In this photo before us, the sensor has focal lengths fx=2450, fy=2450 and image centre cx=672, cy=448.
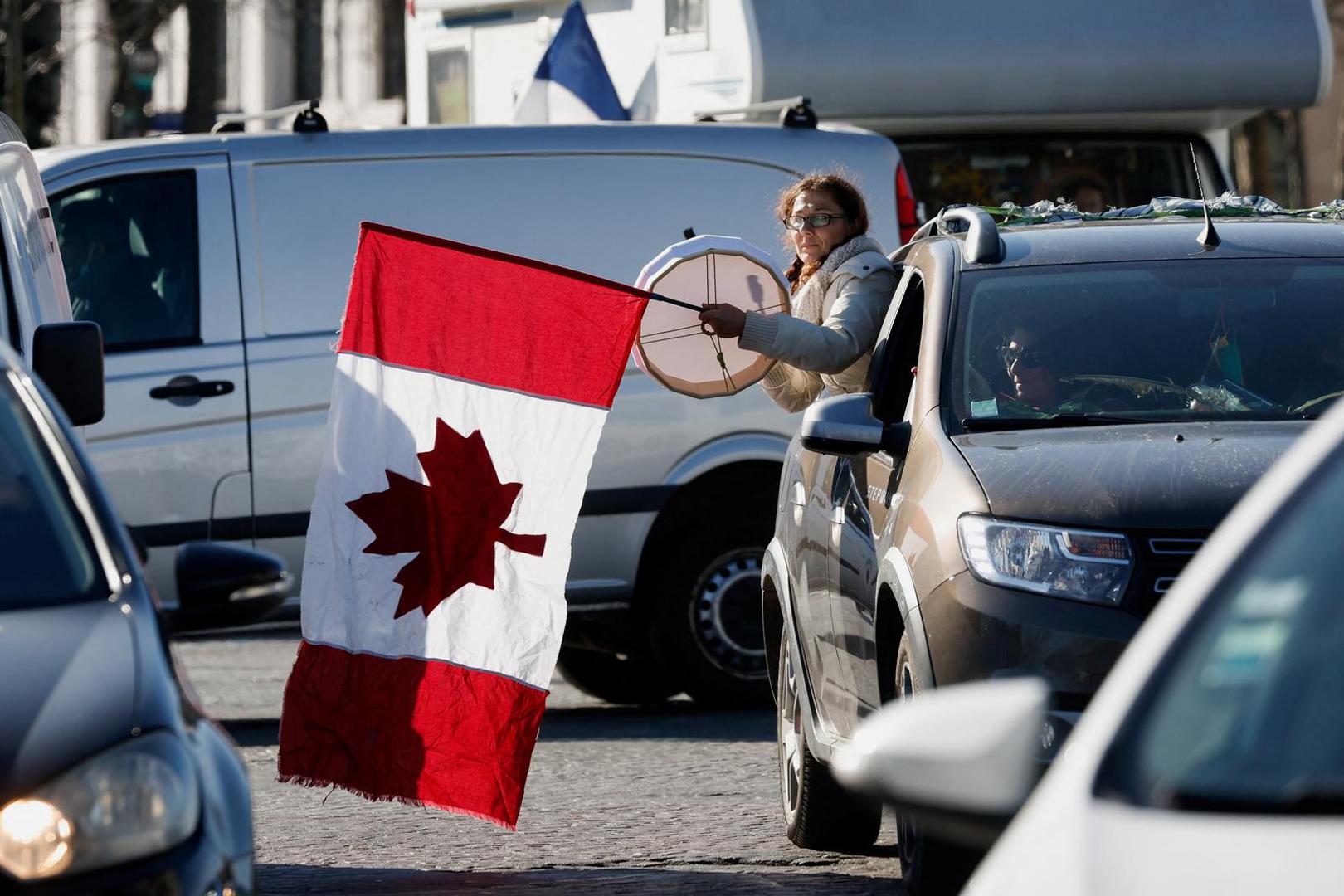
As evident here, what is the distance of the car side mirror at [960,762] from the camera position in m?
2.68

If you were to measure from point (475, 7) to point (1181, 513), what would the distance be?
8.96m

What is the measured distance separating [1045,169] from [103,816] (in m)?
A: 8.96

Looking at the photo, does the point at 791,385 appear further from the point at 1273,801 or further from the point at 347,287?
the point at 1273,801

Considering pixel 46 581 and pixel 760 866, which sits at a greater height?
pixel 46 581

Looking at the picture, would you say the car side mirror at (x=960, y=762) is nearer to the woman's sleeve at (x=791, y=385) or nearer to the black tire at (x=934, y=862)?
the black tire at (x=934, y=862)

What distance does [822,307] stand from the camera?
289 inches

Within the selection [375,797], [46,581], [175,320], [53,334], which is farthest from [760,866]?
[175,320]

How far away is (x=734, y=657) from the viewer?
32.3 feet

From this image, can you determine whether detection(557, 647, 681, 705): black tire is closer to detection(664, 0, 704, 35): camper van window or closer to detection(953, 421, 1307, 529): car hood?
detection(664, 0, 704, 35): camper van window

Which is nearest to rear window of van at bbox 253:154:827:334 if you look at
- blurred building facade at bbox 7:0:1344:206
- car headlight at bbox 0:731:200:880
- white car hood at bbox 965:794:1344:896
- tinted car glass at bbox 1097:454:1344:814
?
blurred building facade at bbox 7:0:1344:206

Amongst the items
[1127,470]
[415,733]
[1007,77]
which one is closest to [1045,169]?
[1007,77]

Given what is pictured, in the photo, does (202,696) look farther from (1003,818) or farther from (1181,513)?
(1003,818)

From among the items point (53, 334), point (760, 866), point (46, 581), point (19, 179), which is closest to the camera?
point (46, 581)

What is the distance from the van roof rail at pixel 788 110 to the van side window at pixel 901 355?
3473mm
